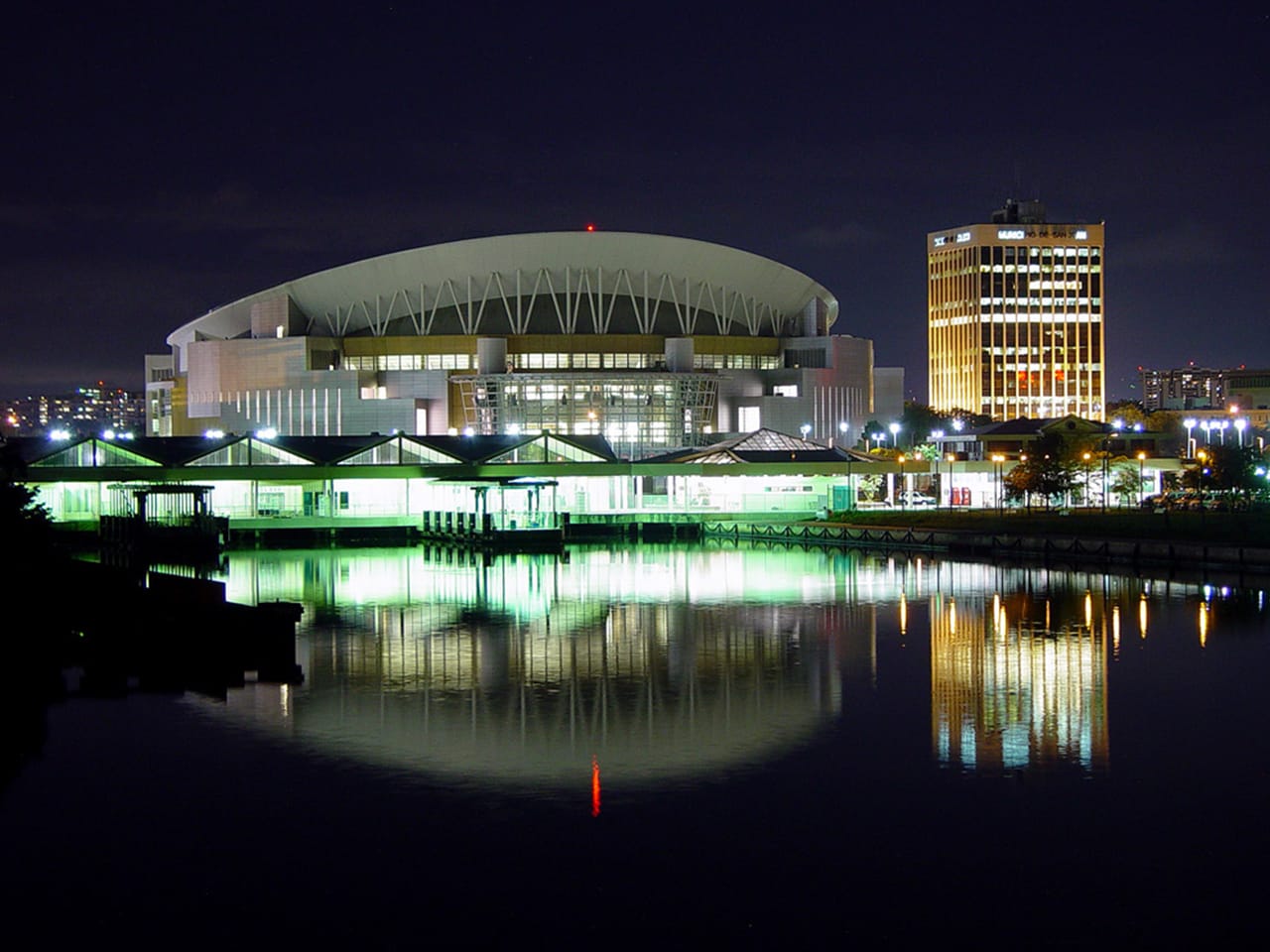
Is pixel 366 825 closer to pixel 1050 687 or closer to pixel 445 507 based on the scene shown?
pixel 1050 687

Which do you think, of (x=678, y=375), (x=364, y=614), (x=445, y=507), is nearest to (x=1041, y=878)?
(x=364, y=614)

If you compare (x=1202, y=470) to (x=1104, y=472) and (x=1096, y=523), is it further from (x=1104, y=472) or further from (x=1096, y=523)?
(x=1096, y=523)

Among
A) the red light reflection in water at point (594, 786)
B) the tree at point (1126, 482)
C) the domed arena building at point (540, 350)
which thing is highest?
the domed arena building at point (540, 350)

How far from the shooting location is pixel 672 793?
19.7 metres

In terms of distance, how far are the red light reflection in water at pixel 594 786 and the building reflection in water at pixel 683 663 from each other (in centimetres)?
6

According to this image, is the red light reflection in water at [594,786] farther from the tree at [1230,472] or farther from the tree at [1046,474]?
the tree at [1046,474]

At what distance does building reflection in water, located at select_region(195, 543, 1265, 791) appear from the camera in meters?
22.5

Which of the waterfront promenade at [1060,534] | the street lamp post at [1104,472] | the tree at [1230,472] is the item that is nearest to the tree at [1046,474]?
the street lamp post at [1104,472]

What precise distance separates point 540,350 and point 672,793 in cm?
9529

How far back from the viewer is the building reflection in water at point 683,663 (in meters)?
22.5

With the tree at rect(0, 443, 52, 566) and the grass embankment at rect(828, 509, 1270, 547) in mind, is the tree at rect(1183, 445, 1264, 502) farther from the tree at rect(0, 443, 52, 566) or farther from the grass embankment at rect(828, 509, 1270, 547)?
the tree at rect(0, 443, 52, 566)

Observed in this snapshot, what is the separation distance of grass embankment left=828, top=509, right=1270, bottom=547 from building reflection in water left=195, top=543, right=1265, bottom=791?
9798 mm

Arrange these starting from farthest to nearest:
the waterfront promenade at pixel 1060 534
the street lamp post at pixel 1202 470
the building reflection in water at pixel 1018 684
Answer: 1. the street lamp post at pixel 1202 470
2. the waterfront promenade at pixel 1060 534
3. the building reflection in water at pixel 1018 684

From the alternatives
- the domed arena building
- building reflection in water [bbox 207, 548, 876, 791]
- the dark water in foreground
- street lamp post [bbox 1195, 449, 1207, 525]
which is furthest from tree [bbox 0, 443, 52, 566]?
the domed arena building
